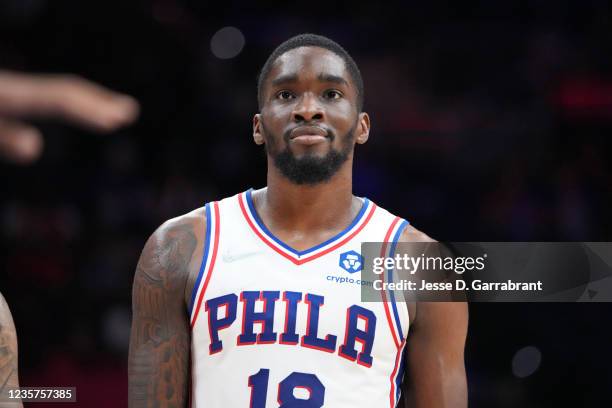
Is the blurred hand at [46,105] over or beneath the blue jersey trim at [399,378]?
over

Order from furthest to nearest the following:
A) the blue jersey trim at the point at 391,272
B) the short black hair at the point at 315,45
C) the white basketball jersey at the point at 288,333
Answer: the short black hair at the point at 315,45 → the blue jersey trim at the point at 391,272 → the white basketball jersey at the point at 288,333

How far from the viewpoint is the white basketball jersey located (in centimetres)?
308

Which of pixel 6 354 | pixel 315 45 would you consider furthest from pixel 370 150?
pixel 6 354

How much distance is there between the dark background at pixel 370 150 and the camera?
6000mm

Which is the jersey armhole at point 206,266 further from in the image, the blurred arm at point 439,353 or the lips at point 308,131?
the blurred arm at point 439,353

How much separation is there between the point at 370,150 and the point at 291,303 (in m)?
3.67

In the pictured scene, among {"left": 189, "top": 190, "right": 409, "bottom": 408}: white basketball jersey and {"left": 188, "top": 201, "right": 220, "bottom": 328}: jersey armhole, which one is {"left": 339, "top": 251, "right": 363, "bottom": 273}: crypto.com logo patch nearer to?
{"left": 189, "top": 190, "right": 409, "bottom": 408}: white basketball jersey

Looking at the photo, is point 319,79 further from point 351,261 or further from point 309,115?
point 351,261

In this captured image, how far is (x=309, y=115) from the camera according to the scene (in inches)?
125

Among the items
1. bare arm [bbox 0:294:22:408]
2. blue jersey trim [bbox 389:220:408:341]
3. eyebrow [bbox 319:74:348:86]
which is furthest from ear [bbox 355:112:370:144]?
bare arm [bbox 0:294:22:408]

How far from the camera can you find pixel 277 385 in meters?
3.06

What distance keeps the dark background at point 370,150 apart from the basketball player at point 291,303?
112 inches

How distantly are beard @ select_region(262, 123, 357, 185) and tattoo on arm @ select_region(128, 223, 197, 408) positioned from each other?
46 cm
